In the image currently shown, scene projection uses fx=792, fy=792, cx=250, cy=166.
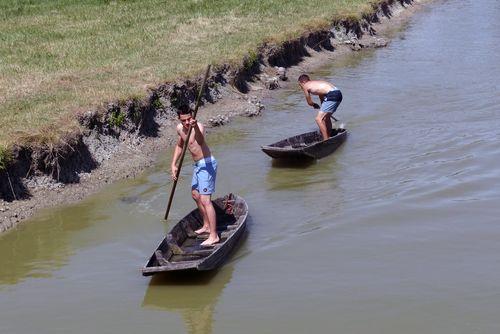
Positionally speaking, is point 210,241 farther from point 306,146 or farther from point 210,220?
point 306,146

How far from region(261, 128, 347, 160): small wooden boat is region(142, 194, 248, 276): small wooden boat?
8.10ft

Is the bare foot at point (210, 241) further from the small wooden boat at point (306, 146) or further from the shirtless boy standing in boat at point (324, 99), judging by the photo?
the shirtless boy standing in boat at point (324, 99)

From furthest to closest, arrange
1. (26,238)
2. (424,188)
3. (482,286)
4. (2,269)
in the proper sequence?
1. (424,188)
2. (26,238)
3. (2,269)
4. (482,286)

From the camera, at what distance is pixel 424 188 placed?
13.3 meters

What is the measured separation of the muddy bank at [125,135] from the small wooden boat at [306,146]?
2339 mm

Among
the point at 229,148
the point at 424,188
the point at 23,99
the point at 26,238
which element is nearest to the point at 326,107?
Result: the point at 229,148

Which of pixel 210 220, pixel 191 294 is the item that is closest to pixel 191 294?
pixel 191 294

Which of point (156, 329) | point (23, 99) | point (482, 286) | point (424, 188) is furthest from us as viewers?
point (23, 99)

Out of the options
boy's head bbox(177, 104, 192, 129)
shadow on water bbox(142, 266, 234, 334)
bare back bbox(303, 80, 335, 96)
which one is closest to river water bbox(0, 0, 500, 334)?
shadow on water bbox(142, 266, 234, 334)

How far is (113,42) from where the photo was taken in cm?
2208

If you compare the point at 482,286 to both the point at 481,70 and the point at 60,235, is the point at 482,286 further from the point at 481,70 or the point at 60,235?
the point at 481,70

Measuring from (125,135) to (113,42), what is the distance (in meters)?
7.34

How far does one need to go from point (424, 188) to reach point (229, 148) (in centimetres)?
447

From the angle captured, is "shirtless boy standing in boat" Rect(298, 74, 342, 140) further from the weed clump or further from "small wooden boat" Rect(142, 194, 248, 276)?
the weed clump
